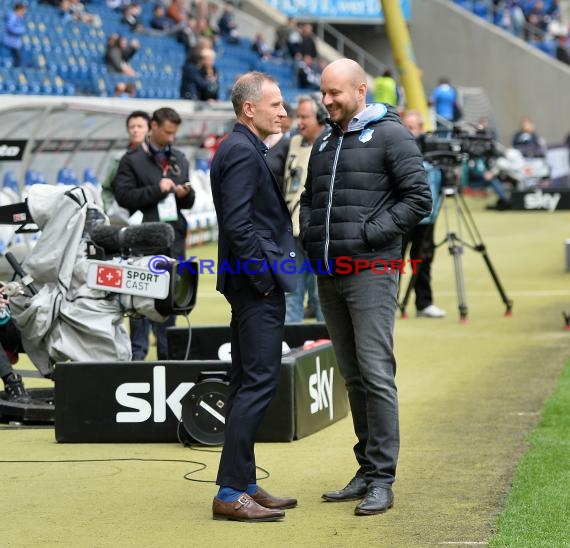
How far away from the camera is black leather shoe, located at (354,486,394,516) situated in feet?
20.6

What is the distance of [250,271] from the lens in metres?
6.11

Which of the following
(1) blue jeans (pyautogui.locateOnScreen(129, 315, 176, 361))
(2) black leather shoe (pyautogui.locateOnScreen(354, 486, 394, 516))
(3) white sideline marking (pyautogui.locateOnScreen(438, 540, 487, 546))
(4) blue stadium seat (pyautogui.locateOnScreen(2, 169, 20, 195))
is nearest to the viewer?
(3) white sideline marking (pyautogui.locateOnScreen(438, 540, 487, 546))

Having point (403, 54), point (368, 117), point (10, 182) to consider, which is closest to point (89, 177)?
point (10, 182)

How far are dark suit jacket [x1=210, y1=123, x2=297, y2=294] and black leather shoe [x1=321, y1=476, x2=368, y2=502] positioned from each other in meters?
1.08

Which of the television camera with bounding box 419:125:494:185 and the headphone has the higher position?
the headphone

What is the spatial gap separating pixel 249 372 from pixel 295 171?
14.3ft

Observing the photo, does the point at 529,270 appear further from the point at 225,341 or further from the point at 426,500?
the point at 426,500

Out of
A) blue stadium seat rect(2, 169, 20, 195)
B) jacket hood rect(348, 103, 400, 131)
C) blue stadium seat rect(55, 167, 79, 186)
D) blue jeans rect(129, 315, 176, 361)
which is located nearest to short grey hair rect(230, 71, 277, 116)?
jacket hood rect(348, 103, 400, 131)

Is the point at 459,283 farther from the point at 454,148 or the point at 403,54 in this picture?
the point at 403,54

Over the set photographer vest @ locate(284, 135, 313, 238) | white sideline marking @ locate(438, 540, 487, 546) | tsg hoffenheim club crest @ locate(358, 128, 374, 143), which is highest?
tsg hoffenheim club crest @ locate(358, 128, 374, 143)

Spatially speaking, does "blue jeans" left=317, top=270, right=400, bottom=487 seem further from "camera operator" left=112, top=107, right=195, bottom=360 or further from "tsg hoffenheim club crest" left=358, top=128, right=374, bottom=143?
"camera operator" left=112, top=107, right=195, bottom=360

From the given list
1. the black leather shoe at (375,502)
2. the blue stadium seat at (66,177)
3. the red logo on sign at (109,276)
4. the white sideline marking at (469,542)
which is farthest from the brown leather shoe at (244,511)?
the blue stadium seat at (66,177)

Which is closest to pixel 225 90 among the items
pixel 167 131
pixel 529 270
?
pixel 529 270

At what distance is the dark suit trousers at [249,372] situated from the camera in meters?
6.20
